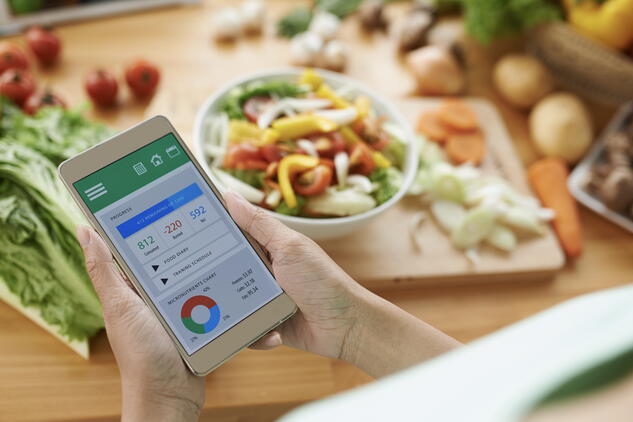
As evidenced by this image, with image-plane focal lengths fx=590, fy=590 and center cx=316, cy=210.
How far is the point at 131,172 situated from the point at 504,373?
67 centimetres

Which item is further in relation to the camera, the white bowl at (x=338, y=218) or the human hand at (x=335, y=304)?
the white bowl at (x=338, y=218)

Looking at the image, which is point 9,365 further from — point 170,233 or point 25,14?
point 25,14

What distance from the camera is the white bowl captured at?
1016mm

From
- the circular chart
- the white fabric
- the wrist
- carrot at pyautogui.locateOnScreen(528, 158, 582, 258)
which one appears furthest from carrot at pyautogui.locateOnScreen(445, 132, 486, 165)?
the white fabric

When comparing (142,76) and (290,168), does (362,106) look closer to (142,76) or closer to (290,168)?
(290,168)

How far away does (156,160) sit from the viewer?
84cm

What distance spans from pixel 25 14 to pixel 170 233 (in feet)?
3.04

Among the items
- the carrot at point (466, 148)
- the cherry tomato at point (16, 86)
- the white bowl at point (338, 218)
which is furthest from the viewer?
the carrot at point (466, 148)

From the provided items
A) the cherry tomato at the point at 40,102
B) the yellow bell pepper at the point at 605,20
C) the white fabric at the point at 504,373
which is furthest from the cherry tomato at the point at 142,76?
the white fabric at the point at 504,373

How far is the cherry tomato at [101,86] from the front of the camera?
1.29 m

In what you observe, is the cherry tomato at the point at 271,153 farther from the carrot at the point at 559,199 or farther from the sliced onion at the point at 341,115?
the carrot at the point at 559,199

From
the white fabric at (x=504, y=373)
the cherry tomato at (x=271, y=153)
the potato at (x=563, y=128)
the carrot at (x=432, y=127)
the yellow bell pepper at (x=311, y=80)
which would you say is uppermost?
the white fabric at (x=504, y=373)

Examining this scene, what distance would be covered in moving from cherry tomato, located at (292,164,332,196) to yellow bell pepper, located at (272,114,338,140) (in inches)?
3.2

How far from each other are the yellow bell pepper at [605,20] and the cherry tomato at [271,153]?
0.81 m
